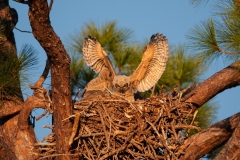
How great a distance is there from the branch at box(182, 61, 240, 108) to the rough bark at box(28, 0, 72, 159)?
135 centimetres

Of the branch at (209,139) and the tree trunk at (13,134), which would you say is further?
the tree trunk at (13,134)

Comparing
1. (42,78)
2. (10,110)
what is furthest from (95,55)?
(10,110)

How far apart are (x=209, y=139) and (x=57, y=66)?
1.57 m

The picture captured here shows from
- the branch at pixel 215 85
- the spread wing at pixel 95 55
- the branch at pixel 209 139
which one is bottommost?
the branch at pixel 209 139

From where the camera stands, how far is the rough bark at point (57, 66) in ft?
15.3

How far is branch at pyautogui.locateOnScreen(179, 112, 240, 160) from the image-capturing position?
5.46 m

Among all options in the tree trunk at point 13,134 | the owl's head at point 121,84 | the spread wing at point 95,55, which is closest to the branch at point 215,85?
the owl's head at point 121,84

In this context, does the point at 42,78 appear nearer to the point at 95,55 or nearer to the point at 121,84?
the point at 121,84

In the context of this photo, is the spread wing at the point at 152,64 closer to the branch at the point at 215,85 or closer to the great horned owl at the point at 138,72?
the great horned owl at the point at 138,72

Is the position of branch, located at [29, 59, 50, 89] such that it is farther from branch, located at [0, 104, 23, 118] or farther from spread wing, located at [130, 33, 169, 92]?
spread wing, located at [130, 33, 169, 92]

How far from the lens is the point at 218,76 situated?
603cm

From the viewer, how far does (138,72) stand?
7.16 m

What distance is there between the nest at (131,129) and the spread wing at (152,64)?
3.35ft

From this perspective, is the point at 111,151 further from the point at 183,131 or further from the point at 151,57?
the point at 151,57
